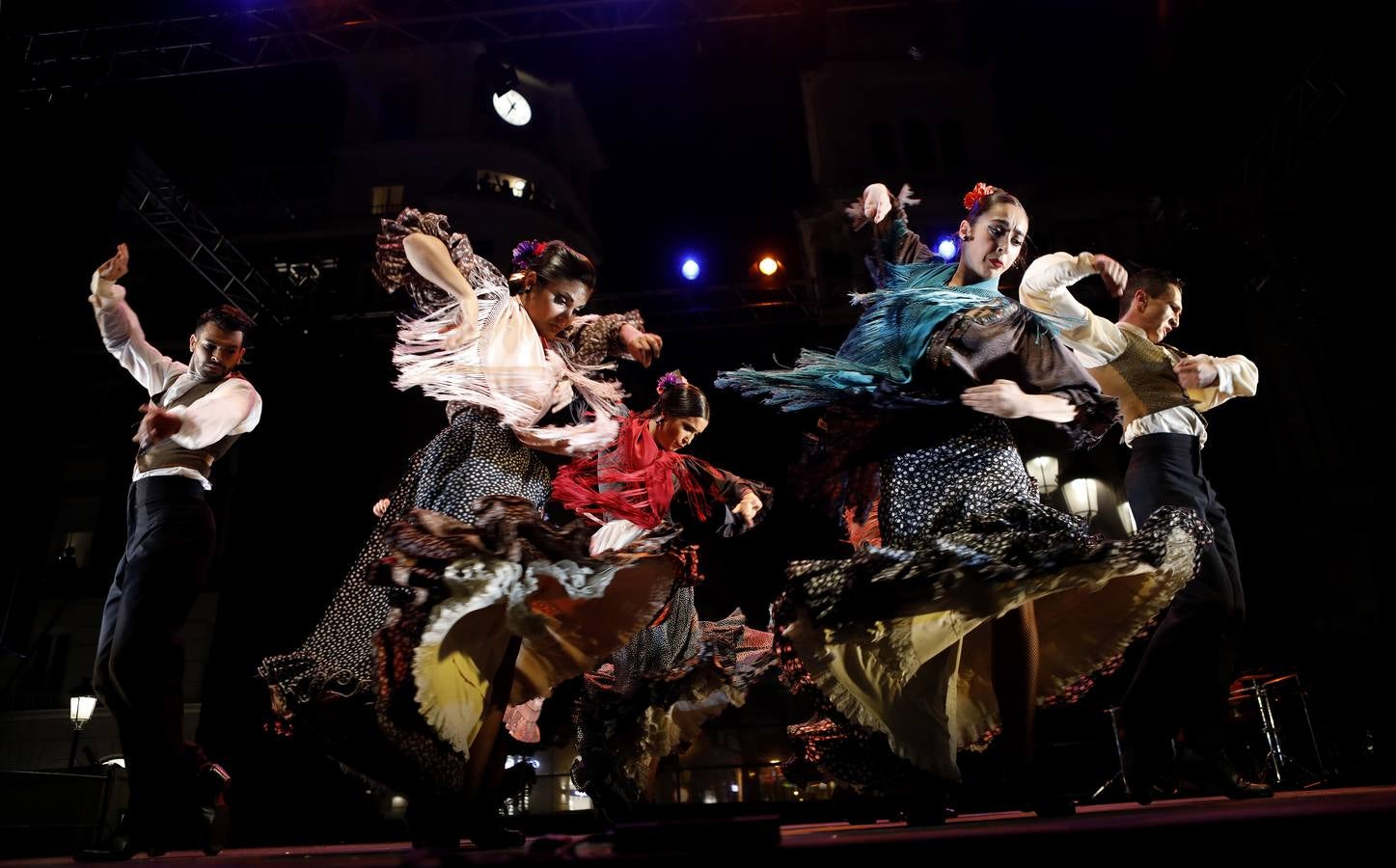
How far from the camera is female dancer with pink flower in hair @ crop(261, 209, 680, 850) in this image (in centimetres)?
203

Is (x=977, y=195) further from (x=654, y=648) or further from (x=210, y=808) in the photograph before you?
(x=210, y=808)

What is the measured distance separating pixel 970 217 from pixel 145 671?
3070 millimetres

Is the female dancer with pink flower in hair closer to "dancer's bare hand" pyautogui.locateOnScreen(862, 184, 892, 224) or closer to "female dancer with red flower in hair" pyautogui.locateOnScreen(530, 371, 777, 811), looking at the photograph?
"female dancer with red flower in hair" pyautogui.locateOnScreen(530, 371, 777, 811)

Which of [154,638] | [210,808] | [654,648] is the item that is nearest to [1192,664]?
[654,648]

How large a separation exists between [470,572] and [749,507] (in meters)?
1.62

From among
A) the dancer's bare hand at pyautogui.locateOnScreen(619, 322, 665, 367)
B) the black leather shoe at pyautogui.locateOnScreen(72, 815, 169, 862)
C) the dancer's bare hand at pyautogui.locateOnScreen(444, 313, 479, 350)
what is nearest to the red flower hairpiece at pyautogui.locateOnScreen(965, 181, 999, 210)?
the dancer's bare hand at pyautogui.locateOnScreen(619, 322, 665, 367)

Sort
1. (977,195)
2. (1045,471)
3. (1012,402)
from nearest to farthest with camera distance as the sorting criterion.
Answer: (1012,402)
(977,195)
(1045,471)

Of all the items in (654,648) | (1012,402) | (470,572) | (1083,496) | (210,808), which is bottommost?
(210,808)

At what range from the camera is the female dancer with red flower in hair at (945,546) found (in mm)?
1955

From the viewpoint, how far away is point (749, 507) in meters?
3.43

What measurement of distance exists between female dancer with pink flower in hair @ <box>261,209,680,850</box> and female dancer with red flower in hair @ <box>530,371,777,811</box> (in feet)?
1.21

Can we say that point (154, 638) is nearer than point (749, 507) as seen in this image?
Yes

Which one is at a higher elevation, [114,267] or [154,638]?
[114,267]

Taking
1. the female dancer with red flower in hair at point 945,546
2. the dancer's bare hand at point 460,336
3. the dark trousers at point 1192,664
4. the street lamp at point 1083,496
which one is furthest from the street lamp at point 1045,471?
the dancer's bare hand at point 460,336
